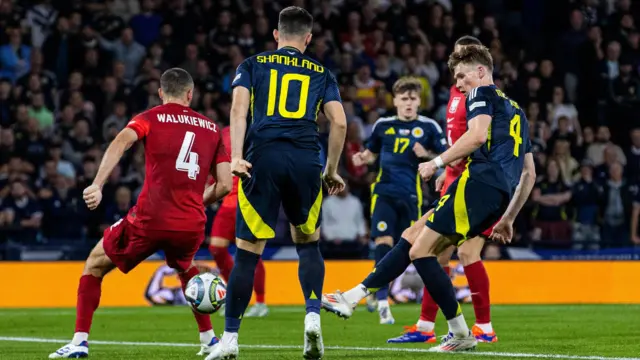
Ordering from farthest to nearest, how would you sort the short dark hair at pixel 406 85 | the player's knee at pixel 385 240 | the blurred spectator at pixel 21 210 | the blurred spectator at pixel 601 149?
the blurred spectator at pixel 601 149, the blurred spectator at pixel 21 210, the player's knee at pixel 385 240, the short dark hair at pixel 406 85

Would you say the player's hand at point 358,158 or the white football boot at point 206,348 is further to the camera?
the player's hand at point 358,158

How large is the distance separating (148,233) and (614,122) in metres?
15.2

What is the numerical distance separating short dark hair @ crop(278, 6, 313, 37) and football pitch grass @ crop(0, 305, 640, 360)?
2249 mm

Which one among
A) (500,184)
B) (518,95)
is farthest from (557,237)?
(500,184)

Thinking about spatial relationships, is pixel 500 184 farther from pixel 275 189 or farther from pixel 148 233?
pixel 148 233

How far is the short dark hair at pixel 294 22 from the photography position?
7941mm

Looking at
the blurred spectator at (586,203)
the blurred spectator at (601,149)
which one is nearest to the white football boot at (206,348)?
the blurred spectator at (586,203)

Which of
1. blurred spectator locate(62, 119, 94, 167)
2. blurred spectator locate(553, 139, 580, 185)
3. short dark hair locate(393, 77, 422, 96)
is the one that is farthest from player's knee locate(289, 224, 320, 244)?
blurred spectator locate(553, 139, 580, 185)

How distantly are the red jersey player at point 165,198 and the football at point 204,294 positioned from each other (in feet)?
1.28

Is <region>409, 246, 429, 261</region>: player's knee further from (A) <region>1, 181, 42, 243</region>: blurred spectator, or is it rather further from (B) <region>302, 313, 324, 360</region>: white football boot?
(A) <region>1, 181, 42, 243</region>: blurred spectator

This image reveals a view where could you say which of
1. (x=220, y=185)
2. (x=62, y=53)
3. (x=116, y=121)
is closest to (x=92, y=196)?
(x=220, y=185)

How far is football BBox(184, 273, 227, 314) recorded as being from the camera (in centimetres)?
820

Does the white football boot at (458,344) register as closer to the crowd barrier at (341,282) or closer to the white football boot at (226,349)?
the white football boot at (226,349)

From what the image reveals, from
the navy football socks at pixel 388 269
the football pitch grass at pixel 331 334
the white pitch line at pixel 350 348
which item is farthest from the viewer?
the navy football socks at pixel 388 269
